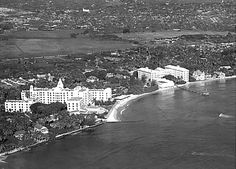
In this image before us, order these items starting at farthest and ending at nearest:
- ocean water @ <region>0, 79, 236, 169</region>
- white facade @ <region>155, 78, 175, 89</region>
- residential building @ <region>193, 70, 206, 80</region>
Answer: residential building @ <region>193, 70, 206, 80</region>, white facade @ <region>155, 78, 175, 89</region>, ocean water @ <region>0, 79, 236, 169</region>

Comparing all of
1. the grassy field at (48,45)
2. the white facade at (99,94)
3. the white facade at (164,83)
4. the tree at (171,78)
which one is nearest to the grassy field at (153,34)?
the grassy field at (48,45)

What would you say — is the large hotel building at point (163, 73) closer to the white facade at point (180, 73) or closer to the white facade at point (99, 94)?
the white facade at point (180, 73)

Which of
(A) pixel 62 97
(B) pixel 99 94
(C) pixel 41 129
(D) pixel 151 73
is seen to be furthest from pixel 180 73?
(C) pixel 41 129

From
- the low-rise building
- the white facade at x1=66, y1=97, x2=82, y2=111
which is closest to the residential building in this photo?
the white facade at x1=66, y1=97, x2=82, y2=111

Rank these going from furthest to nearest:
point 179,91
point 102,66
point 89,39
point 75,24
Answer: point 75,24 < point 89,39 < point 102,66 < point 179,91

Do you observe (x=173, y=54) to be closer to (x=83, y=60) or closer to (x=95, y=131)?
(x=83, y=60)

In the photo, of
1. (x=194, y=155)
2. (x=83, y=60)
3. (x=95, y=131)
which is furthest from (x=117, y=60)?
(x=194, y=155)

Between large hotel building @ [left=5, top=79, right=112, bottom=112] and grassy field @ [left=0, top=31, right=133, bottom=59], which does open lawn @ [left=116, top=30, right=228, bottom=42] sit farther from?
large hotel building @ [left=5, top=79, right=112, bottom=112]
